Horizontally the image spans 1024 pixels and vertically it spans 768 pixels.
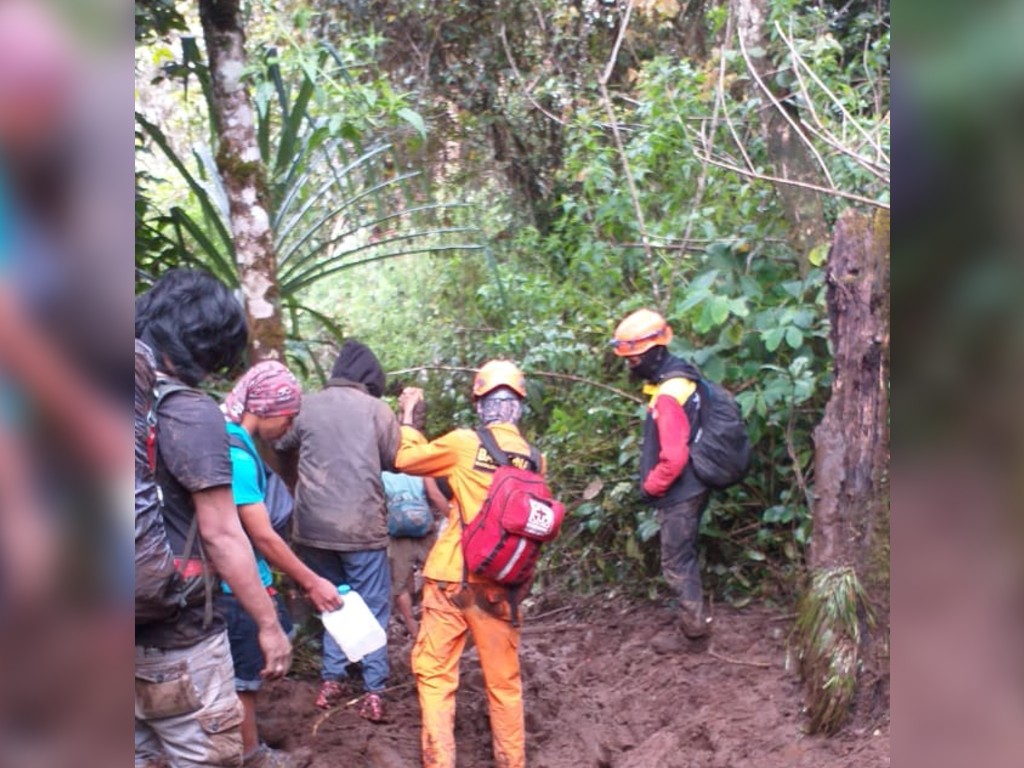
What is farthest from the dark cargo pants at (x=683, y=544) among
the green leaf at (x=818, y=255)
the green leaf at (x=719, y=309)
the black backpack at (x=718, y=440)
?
the green leaf at (x=818, y=255)

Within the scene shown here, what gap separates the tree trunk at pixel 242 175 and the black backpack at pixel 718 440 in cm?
244

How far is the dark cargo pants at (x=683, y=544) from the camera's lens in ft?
20.4

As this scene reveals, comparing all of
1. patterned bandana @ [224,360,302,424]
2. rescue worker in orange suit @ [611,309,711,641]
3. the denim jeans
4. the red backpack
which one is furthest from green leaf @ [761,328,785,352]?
patterned bandana @ [224,360,302,424]

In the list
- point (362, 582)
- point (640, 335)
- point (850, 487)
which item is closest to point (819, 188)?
point (640, 335)

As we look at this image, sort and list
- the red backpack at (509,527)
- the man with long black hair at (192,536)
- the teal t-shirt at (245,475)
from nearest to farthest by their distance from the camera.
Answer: the man with long black hair at (192,536)
the teal t-shirt at (245,475)
the red backpack at (509,527)

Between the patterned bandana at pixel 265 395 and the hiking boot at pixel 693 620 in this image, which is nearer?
the patterned bandana at pixel 265 395

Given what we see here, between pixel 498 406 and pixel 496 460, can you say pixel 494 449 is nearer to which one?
pixel 496 460

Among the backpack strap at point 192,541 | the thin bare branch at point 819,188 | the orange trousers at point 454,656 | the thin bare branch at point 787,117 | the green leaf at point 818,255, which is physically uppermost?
the thin bare branch at point 787,117

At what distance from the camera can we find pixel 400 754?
517 cm

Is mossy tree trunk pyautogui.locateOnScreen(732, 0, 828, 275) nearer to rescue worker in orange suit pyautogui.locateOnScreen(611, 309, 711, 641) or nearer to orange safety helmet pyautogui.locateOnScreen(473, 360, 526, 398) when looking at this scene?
rescue worker in orange suit pyautogui.locateOnScreen(611, 309, 711, 641)

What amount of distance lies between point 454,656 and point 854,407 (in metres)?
2.29

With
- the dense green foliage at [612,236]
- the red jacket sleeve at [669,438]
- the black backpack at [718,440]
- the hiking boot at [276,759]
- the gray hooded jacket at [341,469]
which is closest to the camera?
the hiking boot at [276,759]

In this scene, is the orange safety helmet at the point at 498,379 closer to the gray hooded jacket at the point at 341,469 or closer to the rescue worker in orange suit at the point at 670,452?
the gray hooded jacket at the point at 341,469
